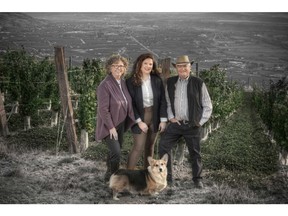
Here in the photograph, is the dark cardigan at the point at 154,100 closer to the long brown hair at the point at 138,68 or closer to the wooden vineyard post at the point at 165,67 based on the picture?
the long brown hair at the point at 138,68

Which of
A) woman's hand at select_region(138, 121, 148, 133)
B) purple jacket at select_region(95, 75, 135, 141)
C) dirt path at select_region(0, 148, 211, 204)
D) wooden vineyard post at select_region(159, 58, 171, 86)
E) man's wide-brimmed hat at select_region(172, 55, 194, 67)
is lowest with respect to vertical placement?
dirt path at select_region(0, 148, 211, 204)

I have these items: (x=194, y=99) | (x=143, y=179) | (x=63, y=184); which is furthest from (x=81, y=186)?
(x=194, y=99)

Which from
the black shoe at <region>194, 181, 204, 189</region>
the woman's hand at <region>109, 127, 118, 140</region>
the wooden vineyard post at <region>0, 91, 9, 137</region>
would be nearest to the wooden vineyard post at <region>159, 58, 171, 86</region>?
the woman's hand at <region>109, 127, 118, 140</region>

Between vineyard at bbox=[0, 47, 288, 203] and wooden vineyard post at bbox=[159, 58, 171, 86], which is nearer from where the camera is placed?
wooden vineyard post at bbox=[159, 58, 171, 86]

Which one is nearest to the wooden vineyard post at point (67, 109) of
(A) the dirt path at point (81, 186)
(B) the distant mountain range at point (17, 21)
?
(A) the dirt path at point (81, 186)

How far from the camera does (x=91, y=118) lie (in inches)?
269

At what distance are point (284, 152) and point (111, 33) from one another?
2.67 metres

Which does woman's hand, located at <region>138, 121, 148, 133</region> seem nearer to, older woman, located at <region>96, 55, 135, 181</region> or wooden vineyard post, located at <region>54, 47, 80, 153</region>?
older woman, located at <region>96, 55, 135, 181</region>

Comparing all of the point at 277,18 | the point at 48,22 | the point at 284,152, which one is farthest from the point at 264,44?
the point at 48,22

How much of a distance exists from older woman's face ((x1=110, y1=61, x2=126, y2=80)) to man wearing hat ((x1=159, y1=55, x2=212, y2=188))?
1.89 feet

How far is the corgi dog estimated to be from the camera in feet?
17.9

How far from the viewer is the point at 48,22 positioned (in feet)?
20.0

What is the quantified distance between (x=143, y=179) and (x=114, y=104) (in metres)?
0.96

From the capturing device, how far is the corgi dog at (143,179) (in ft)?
17.9
